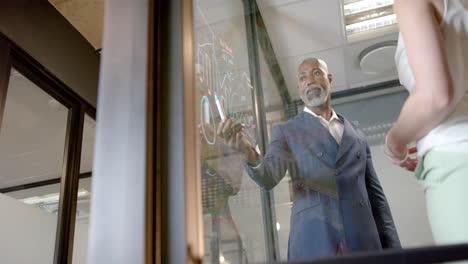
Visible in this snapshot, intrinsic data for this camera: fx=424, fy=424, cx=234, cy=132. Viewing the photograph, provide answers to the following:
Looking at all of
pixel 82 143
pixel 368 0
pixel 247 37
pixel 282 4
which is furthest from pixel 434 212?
pixel 82 143

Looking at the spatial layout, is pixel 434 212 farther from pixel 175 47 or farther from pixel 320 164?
pixel 175 47

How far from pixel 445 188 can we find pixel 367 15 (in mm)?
617

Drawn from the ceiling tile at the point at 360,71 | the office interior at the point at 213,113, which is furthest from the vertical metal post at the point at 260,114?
the ceiling tile at the point at 360,71

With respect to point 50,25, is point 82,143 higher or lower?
lower

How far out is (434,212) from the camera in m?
0.64

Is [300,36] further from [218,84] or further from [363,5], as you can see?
[218,84]

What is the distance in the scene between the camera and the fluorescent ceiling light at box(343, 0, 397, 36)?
0.86m

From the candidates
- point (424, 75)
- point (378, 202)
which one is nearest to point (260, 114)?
point (378, 202)

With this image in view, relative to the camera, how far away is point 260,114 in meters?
1.09

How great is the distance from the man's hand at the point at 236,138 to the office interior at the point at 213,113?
0.9 inches

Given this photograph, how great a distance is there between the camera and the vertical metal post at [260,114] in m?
0.84

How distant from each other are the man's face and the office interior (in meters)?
0.02

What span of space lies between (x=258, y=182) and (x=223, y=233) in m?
0.23

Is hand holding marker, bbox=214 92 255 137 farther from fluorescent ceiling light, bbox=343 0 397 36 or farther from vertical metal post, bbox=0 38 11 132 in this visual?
vertical metal post, bbox=0 38 11 132
